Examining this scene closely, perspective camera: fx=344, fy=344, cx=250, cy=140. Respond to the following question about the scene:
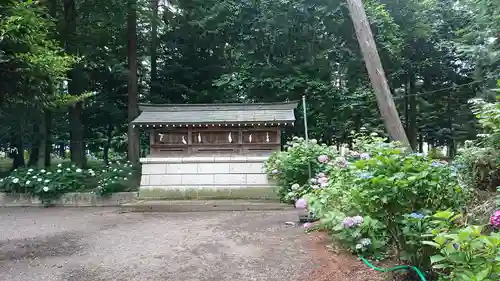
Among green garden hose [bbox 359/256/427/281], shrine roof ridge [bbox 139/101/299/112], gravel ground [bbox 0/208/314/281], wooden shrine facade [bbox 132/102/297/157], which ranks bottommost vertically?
gravel ground [bbox 0/208/314/281]

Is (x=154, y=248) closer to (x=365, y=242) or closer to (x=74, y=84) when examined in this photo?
(x=365, y=242)

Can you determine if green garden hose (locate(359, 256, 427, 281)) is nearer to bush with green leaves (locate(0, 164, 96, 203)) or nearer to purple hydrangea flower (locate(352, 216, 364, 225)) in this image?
purple hydrangea flower (locate(352, 216, 364, 225))

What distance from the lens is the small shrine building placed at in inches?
378

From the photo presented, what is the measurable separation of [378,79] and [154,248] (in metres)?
5.67

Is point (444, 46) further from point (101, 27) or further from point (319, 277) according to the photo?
point (319, 277)

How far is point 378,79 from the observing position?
7.41 meters

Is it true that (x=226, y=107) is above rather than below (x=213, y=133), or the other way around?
above

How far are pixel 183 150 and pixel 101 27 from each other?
22.8 ft

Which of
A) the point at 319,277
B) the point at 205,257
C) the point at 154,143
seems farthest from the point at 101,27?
the point at 319,277

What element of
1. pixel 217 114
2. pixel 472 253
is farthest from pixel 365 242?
pixel 217 114

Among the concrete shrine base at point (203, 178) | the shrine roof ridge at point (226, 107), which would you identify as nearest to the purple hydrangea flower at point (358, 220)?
the concrete shrine base at point (203, 178)

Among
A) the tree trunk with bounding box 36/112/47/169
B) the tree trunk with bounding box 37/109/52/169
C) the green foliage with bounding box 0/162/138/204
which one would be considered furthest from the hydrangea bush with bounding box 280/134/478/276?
the tree trunk with bounding box 36/112/47/169

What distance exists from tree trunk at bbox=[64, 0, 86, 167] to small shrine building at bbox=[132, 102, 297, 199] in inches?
154

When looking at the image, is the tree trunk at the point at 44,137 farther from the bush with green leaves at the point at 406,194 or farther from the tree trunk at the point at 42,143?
the bush with green leaves at the point at 406,194
